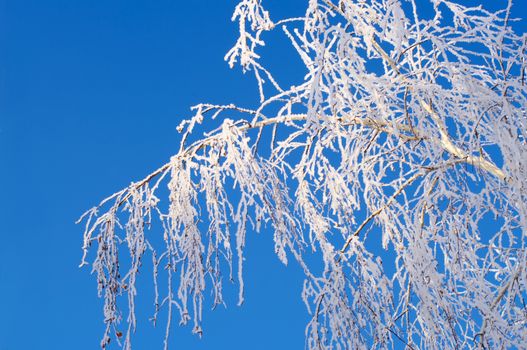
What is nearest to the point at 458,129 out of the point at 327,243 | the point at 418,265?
the point at 418,265

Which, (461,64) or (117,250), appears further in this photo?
(117,250)

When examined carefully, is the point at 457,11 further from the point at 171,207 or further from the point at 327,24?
the point at 171,207

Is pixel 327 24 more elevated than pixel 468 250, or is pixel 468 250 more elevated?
pixel 327 24

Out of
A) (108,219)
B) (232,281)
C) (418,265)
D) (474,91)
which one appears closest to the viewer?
(474,91)

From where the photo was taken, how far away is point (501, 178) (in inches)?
112

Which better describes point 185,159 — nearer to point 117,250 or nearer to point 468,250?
point 117,250

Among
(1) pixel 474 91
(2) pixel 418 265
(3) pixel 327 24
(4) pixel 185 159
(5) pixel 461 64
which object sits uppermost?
(4) pixel 185 159

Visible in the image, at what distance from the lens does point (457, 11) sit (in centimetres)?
307

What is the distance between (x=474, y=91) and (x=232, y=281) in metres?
1.19

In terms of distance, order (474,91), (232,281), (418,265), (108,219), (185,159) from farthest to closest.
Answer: (108,219) < (185,159) < (232,281) < (418,265) < (474,91)

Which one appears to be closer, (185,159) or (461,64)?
(461,64)

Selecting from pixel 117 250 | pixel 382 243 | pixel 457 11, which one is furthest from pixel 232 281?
pixel 457 11

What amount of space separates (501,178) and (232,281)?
1226 mm

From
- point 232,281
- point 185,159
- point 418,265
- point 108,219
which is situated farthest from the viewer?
point 108,219
